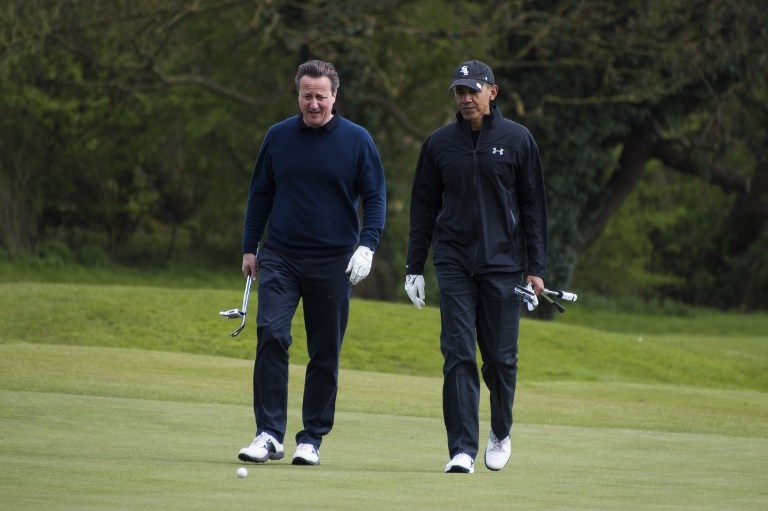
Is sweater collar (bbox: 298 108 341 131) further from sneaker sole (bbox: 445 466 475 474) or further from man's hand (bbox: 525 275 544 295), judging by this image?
sneaker sole (bbox: 445 466 475 474)

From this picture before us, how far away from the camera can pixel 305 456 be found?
772 centimetres

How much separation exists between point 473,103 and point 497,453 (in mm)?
1817

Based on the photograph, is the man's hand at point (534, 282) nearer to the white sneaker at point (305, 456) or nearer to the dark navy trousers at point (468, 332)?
the dark navy trousers at point (468, 332)

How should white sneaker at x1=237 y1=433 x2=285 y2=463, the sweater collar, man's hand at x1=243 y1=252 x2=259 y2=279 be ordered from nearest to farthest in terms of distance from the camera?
1. white sneaker at x1=237 y1=433 x2=285 y2=463
2. the sweater collar
3. man's hand at x1=243 y1=252 x2=259 y2=279

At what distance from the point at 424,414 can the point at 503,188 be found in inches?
202

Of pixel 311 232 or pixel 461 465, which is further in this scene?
pixel 311 232

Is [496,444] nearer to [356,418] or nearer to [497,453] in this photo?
[497,453]

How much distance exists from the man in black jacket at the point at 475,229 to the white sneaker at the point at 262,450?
0.91 m

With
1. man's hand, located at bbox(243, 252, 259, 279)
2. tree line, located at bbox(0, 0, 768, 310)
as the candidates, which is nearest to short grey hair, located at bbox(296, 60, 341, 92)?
man's hand, located at bbox(243, 252, 259, 279)

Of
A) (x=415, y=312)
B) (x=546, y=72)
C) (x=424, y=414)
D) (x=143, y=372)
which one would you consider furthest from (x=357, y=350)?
(x=546, y=72)

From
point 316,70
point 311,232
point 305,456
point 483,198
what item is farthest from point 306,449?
point 316,70

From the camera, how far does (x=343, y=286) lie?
8.11m

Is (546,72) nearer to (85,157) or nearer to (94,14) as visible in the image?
(94,14)

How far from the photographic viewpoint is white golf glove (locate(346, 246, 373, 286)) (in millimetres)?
7844
